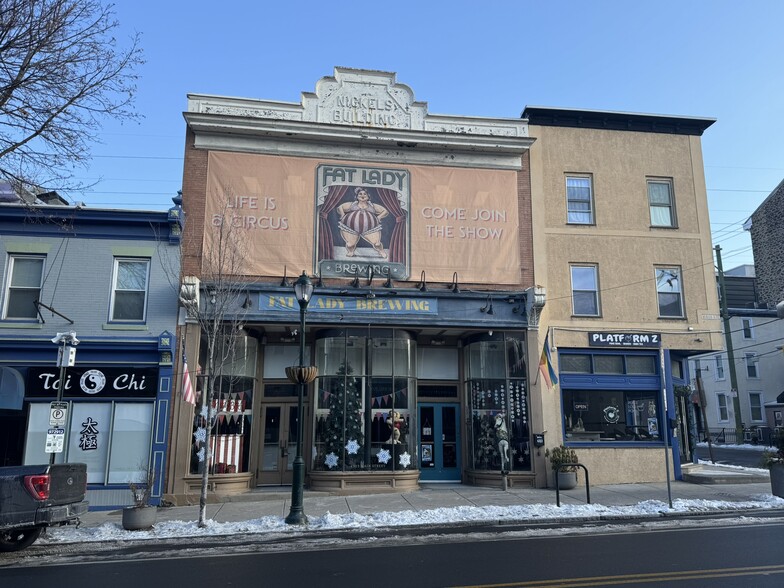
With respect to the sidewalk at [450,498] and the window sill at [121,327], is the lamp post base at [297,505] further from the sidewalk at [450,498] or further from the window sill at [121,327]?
the window sill at [121,327]

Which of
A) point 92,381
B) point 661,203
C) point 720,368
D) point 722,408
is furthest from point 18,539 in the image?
point 722,408

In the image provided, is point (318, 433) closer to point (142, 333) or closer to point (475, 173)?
point (142, 333)

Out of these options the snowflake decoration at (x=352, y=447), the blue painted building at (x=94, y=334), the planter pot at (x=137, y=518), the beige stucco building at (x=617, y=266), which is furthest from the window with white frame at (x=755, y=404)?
the planter pot at (x=137, y=518)

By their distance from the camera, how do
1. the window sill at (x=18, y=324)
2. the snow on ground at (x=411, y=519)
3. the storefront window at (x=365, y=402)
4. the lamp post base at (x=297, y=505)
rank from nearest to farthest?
the snow on ground at (x=411, y=519) → the lamp post base at (x=297, y=505) → the window sill at (x=18, y=324) → the storefront window at (x=365, y=402)

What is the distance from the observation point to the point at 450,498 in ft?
50.1

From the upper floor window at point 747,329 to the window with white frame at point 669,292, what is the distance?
27427 millimetres

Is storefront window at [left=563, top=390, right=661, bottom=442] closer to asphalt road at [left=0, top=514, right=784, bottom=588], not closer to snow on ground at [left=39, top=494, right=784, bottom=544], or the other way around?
snow on ground at [left=39, top=494, right=784, bottom=544]

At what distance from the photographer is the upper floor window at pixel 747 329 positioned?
138 feet

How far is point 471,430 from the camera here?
18.1 meters

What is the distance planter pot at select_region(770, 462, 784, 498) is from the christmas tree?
1020cm

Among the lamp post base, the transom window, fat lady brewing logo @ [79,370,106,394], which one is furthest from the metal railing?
fat lady brewing logo @ [79,370,106,394]

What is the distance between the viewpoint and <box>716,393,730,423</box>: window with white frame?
143ft

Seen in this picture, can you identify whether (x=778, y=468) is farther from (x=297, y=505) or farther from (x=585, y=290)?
(x=297, y=505)

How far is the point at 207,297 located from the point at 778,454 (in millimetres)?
14769
